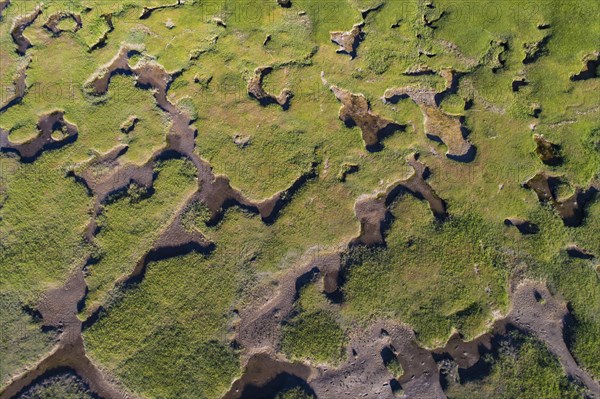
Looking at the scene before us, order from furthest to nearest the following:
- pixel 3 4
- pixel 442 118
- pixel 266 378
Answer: pixel 3 4 → pixel 442 118 → pixel 266 378

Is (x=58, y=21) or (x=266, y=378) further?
(x=58, y=21)

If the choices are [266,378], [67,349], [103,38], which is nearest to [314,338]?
[266,378]

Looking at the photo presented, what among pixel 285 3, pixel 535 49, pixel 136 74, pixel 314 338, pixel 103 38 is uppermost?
pixel 103 38

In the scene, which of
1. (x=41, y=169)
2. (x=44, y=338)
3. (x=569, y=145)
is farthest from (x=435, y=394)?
(x=41, y=169)

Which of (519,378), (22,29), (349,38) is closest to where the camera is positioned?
(519,378)

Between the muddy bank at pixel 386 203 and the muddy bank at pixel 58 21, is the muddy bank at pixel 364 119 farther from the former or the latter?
the muddy bank at pixel 58 21

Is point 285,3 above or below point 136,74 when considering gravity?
above

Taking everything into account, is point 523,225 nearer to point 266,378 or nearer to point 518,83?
point 518,83
